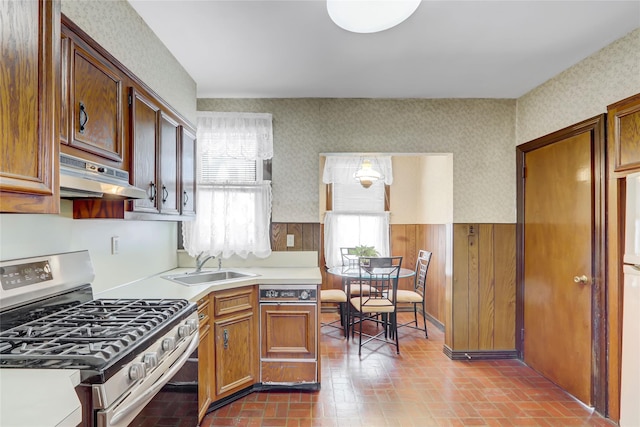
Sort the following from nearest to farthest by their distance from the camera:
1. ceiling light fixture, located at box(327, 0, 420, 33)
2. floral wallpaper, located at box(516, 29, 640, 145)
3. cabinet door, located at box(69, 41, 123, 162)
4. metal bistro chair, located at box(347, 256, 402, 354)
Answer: cabinet door, located at box(69, 41, 123, 162)
ceiling light fixture, located at box(327, 0, 420, 33)
floral wallpaper, located at box(516, 29, 640, 145)
metal bistro chair, located at box(347, 256, 402, 354)

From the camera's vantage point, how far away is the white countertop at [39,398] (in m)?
0.78

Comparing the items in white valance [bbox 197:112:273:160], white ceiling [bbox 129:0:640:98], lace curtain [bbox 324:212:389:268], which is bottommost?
lace curtain [bbox 324:212:389:268]

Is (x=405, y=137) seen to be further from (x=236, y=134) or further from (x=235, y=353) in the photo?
(x=235, y=353)

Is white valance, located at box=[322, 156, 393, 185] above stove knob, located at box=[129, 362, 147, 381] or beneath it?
above

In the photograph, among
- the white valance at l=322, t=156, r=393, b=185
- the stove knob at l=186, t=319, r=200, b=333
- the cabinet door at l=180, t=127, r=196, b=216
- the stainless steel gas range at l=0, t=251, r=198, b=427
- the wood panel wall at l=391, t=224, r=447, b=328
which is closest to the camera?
the stainless steel gas range at l=0, t=251, r=198, b=427

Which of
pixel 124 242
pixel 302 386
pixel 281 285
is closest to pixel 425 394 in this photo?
pixel 302 386

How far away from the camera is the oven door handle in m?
1.14

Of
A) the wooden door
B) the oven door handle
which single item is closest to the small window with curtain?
the wooden door

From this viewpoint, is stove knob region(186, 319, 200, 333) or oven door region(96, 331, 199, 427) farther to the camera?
stove knob region(186, 319, 200, 333)

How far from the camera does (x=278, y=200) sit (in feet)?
10.7

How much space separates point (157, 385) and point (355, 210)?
384 cm

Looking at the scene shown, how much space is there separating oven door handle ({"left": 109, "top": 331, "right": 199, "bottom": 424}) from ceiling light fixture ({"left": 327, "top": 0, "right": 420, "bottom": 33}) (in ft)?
5.83

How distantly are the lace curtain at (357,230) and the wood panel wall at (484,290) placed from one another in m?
1.70

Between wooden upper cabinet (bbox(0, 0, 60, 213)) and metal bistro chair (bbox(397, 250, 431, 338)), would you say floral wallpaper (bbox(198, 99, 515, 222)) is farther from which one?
wooden upper cabinet (bbox(0, 0, 60, 213))
